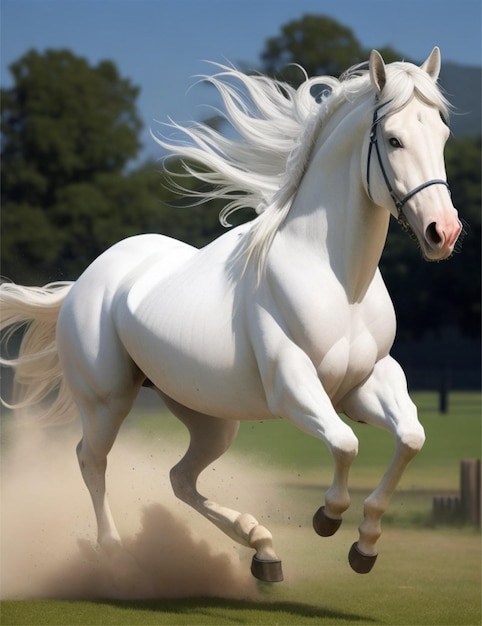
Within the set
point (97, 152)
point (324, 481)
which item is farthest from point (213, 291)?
point (97, 152)

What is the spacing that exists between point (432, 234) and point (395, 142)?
496mm

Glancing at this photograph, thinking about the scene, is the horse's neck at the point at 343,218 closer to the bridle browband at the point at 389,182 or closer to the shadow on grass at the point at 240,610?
the bridle browband at the point at 389,182

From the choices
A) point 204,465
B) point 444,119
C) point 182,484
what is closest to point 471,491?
point 204,465

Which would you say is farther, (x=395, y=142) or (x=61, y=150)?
(x=61, y=150)

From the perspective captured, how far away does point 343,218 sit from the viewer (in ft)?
20.0

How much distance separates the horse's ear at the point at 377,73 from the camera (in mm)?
5660

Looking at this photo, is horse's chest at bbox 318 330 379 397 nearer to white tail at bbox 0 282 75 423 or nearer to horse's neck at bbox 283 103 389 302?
horse's neck at bbox 283 103 389 302

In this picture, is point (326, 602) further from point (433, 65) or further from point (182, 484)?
point (433, 65)

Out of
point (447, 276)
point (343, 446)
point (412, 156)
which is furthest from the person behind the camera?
point (447, 276)

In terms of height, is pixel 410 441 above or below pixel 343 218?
below

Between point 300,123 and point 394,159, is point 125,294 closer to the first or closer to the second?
point 300,123

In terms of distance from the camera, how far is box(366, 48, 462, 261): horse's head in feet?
17.8

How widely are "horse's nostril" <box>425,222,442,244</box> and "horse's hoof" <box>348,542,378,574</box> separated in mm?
1621

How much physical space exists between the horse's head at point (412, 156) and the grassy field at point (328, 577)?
211 centimetres
